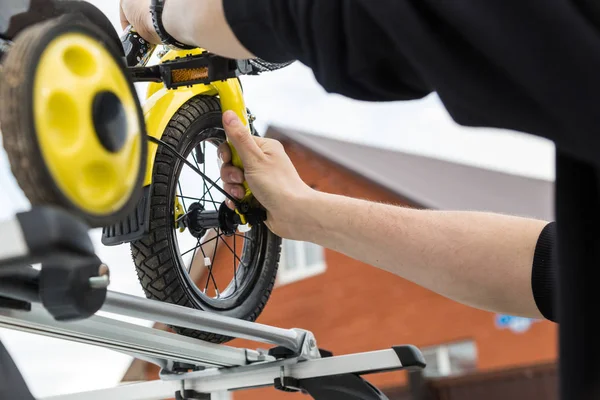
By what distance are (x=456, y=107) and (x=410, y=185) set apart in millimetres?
5741

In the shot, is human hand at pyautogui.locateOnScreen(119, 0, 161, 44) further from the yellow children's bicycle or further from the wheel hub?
the wheel hub

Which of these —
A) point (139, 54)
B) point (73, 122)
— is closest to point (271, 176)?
point (139, 54)

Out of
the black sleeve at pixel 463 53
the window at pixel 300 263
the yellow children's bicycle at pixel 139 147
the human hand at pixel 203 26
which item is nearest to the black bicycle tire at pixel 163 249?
the yellow children's bicycle at pixel 139 147

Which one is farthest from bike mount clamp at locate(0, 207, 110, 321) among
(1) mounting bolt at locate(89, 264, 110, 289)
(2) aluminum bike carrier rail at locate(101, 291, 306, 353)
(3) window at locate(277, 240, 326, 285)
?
(3) window at locate(277, 240, 326, 285)

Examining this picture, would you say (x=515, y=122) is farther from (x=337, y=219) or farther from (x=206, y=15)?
(x=337, y=219)

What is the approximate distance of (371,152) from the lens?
7.31m

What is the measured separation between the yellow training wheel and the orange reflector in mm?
323

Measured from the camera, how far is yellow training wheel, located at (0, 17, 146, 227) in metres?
0.56

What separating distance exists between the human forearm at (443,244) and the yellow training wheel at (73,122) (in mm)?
467

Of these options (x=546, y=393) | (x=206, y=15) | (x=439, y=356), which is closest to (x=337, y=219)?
(x=206, y=15)

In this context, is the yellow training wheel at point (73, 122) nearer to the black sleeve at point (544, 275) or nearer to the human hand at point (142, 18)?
the human hand at point (142, 18)

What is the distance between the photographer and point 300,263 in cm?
648

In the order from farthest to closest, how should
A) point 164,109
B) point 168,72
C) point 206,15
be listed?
point 164,109 < point 168,72 < point 206,15

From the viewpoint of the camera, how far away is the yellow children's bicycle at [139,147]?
1.88 ft
